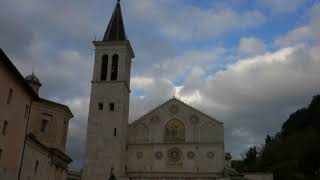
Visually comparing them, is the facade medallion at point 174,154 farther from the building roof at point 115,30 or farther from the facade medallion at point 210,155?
the building roof at point 115,30

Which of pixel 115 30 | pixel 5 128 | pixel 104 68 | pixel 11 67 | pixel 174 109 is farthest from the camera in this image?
pixel 115 30

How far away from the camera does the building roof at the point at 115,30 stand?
4944cm

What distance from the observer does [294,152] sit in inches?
2298

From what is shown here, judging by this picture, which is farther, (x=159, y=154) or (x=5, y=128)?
(x=159, y=154)

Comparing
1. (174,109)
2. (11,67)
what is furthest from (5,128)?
(174,109)

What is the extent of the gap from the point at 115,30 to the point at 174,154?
16.2m

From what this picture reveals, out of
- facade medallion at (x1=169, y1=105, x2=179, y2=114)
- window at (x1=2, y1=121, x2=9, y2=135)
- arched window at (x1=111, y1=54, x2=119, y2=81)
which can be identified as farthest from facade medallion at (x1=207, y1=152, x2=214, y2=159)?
window at (x1=2, y1=121, x2=9, y2=135)

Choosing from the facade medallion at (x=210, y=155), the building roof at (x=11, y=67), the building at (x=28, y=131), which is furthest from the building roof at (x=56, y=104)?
the facade medallion at (x=210, y=155)

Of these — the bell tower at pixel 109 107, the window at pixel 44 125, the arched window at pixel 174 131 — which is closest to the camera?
the window at pixel 44 125

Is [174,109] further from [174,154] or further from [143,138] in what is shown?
[174,154]

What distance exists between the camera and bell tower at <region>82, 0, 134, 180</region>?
4359cm

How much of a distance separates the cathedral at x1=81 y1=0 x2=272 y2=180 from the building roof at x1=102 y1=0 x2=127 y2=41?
1.31m

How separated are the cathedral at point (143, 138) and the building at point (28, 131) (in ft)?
39.5

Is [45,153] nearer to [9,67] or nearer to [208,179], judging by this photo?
[9,67]
